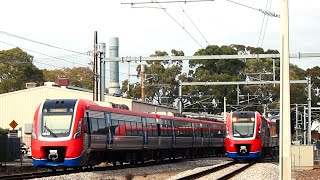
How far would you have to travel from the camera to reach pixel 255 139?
39531mm

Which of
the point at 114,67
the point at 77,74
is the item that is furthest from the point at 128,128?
the point at 77,74

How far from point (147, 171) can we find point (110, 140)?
2.32 m

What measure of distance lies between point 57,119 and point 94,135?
230 centimetres

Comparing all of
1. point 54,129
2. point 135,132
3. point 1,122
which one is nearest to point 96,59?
point 135,132

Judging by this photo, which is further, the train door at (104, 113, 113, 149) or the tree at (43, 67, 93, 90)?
the tree at (43, 67, 93, 90)

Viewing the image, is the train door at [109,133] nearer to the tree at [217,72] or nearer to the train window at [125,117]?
the train window at [125,117]

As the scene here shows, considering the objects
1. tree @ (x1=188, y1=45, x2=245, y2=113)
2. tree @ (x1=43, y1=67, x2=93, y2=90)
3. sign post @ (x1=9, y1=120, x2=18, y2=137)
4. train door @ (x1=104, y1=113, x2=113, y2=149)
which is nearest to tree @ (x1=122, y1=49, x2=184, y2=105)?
tree @ (x1=188, y1=45, x2=245, y2=113)

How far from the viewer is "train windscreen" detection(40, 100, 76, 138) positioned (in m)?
27.0

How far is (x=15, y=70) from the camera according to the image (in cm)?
8725

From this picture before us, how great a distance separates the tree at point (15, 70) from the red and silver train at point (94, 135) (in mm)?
45375

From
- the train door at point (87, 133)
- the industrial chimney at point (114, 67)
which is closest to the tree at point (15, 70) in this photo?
the industrial chimney at point (114, 67)

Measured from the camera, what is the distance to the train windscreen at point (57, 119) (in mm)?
27016

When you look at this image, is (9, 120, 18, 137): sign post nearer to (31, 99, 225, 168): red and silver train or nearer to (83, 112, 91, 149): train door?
(31, 99, 225, 168): red and silver train

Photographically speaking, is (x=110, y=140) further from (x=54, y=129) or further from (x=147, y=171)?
(x=54, y=129)
